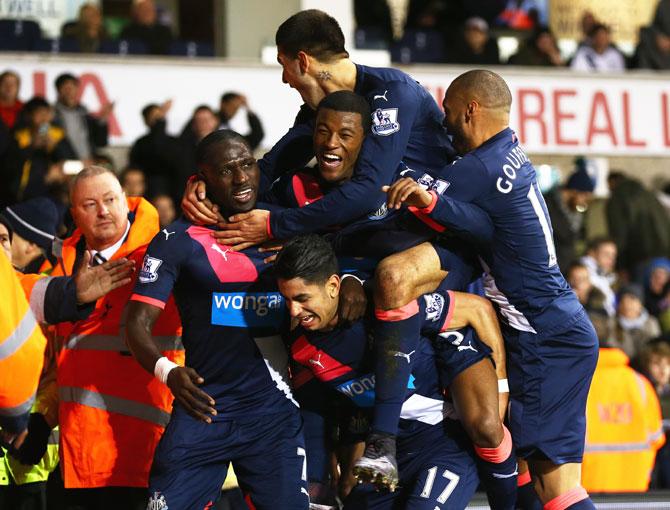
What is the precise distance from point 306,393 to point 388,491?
569 mm

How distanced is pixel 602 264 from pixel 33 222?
7178 millimetres

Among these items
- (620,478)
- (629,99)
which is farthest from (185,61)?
(620,478)

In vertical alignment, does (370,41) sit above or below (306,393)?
above

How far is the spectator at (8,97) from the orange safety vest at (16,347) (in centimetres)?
797

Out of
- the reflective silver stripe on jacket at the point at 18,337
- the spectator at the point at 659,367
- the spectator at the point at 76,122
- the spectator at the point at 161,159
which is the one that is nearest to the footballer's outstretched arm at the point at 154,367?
the reflective silver stripe on jacket at the point at 18,337

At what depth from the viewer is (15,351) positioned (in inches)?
173

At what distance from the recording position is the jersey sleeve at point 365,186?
5641 millimetres

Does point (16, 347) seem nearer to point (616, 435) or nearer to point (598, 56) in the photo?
point (616, 435)

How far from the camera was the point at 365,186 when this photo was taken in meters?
5.64

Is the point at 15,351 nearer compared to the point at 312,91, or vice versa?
the point at 15,351

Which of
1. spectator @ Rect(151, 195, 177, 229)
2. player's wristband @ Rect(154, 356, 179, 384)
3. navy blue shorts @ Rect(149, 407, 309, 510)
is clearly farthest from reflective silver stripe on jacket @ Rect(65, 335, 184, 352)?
spectator @ Rect(151, 195, 177, 229)

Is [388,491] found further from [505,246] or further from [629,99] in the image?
[629,99]

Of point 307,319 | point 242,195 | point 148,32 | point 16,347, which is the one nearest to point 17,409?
point 16,347

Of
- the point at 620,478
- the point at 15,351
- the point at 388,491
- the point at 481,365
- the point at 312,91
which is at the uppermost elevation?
the point at 312,91
